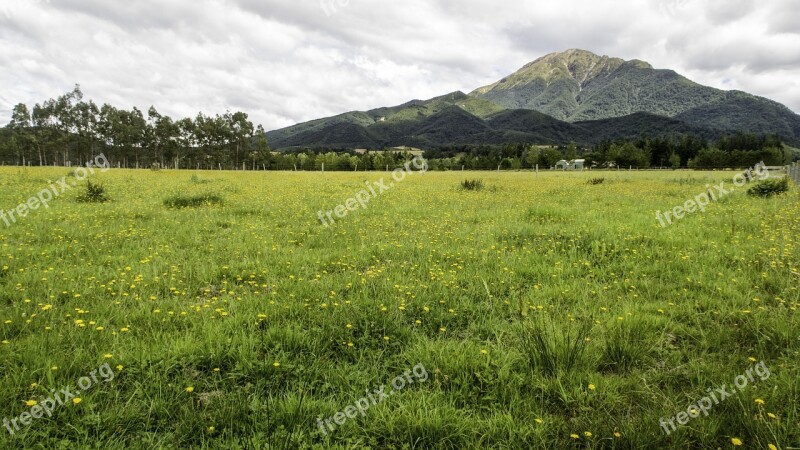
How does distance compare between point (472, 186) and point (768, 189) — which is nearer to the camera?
point (768, 189)

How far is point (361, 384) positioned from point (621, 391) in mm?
2439

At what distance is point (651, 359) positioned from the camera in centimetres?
413

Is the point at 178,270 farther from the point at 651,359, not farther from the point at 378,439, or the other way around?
the point at 651,359

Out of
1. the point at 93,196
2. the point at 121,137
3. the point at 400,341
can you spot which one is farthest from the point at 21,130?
the point at 400,341

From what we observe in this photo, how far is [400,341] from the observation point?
4473 mm

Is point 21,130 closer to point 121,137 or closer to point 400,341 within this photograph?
point 121,137

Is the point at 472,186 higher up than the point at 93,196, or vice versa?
the point at 472,186

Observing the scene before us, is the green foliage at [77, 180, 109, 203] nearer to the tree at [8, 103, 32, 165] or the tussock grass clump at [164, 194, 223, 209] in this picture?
the tussock grass clump at [164, 194, 223, 209]

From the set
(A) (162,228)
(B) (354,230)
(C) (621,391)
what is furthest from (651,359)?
(A) (162,228)

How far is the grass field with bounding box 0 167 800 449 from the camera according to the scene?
3057 millimetres

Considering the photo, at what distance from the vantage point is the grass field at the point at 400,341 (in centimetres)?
306

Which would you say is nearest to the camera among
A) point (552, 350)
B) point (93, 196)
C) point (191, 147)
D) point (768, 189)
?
point (552, 350)

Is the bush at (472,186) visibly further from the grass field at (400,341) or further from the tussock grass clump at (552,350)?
the tussock grass clump at (552,350)

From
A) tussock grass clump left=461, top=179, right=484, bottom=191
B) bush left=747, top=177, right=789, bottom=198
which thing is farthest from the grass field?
tussock grass clump left=461, top=179, right=484, bottom=191
